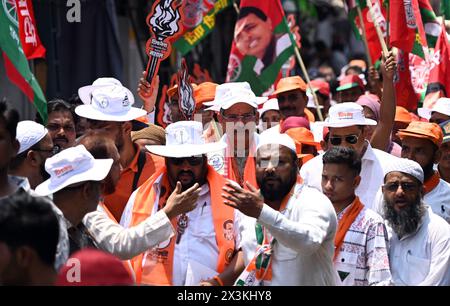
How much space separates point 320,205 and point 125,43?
10.1 m

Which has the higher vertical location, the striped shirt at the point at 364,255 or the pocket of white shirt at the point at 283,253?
the pocket of white shirt at the point at 283,253

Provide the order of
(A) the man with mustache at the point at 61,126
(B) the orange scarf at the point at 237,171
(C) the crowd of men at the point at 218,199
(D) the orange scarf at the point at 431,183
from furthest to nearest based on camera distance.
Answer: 1. (A) the man with mustache at the point at 61,126
2. (D) the orange scarf at the point at 431,183
3. (B) the orange scarf at the point at 237,171
4. (C) the crowd of men at the point at 218,199

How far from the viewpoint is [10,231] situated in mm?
4629

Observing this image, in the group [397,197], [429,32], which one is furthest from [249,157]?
[429,32]

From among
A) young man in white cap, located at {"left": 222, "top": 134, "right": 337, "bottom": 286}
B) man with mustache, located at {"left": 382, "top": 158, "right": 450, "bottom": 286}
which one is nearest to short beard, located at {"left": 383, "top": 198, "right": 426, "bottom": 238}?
man with mustache, located at {"left": 382, "top": 158, "right": 450, "bottom": 286}

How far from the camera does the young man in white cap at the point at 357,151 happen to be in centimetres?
773

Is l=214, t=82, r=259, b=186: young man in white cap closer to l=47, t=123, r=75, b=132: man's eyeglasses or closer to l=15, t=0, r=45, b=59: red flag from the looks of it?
l=47, t=123, r=75, b=132: man's eyeglasses

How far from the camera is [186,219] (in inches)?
267

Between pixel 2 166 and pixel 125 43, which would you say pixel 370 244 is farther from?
pixel 125 43

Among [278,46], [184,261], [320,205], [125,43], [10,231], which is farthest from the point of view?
[125,43]

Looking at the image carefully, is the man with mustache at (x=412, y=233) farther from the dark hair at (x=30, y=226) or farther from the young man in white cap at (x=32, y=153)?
the dark hair at (x=30, y=226)

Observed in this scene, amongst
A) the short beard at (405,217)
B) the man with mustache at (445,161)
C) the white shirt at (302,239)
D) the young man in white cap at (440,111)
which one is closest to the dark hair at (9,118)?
the white shirt at (302,239)

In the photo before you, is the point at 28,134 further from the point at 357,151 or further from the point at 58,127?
the point at 357,151

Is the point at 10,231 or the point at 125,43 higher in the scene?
the point at 10,231
